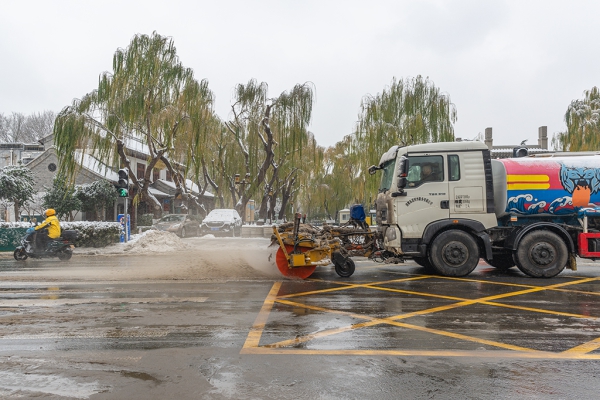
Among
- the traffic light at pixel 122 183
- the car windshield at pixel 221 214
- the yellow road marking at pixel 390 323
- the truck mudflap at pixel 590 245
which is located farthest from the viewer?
the car windshield at pixel 221 214

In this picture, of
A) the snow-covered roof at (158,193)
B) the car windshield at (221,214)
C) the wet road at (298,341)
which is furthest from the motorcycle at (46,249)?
the snow-covered roof at (158,193)

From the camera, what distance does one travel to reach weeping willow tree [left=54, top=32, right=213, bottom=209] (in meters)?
24.2

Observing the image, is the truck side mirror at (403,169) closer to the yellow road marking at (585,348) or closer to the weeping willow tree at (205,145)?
the yellow road marking at (585,348)

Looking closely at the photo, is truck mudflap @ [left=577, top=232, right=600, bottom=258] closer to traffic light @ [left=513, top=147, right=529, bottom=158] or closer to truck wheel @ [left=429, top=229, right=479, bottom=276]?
truck wheel @ [left=429, top=229, right=479, bottom=276]

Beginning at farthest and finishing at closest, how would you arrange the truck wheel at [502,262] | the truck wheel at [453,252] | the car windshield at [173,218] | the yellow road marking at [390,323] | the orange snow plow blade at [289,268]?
1. the car windshield at [173,218]
2. the truck wheel at [502,262]
3. the truck wheel at [453,252]
4. the orange snow plow blade at [289,268]
5. the yellow road marking at [390,323]

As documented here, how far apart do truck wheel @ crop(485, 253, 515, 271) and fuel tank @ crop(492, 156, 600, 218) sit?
1713 millimetres

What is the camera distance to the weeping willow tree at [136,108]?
79.6 ft

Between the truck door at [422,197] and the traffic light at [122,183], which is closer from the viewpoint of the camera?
the truck door at [422,197]

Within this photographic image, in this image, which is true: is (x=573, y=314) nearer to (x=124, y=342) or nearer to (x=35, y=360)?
(x=124, y=342)

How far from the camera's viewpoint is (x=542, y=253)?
10.2 metres

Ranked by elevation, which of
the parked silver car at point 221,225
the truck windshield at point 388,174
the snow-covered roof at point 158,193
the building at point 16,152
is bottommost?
the parked silver car at point 221,225

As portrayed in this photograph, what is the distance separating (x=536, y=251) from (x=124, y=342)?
9.00m

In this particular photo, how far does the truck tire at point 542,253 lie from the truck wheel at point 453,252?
112 centimetres

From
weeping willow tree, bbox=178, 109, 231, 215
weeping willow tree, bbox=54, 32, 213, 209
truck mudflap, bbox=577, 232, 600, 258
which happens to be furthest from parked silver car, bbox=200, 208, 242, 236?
truck mudflap, bbox=577, 232, 600, 258
